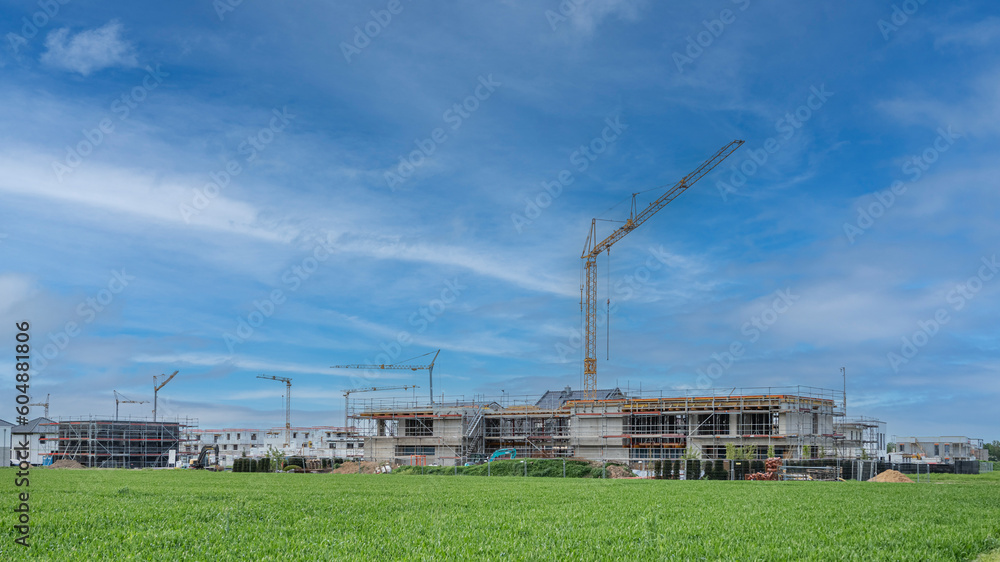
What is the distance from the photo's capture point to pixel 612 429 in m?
68.6

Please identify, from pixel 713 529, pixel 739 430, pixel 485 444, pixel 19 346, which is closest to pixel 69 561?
pixel 19 346

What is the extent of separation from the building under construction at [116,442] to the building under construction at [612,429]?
90.1 feet

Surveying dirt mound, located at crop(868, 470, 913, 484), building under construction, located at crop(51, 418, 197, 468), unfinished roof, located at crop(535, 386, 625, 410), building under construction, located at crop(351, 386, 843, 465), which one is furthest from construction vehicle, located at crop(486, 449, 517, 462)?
building under construction, located at crop(51, 418, 197, 468)

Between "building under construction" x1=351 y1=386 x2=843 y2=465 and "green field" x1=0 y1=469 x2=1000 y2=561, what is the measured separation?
38.8 metres

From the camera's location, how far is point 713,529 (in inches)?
627

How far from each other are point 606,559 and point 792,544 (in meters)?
4.11

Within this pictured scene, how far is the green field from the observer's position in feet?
41.2

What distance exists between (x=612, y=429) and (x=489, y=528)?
5436 cm

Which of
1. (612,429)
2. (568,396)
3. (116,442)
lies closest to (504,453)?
(612,429)

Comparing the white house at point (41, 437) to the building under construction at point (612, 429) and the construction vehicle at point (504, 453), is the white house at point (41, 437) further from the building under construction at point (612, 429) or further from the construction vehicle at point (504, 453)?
the construction vehicle at point (504, 453)

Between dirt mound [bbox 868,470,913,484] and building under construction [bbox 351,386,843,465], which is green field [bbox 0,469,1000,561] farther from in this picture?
building under construction [bbox 351,386,843,465]

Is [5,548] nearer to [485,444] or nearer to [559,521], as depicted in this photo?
[559,521]

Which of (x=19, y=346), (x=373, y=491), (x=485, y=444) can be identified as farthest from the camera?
(x=485, y=444)

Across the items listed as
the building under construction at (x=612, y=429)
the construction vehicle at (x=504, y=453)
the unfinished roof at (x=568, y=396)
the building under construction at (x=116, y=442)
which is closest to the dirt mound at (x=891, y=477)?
the building under construction at (x=612, y=429)
